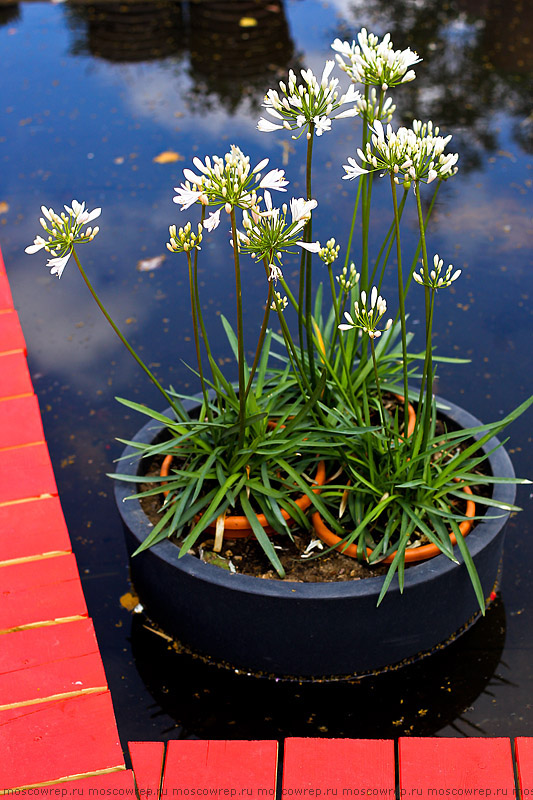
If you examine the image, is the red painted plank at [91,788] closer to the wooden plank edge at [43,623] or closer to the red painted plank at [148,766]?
the red painted plank at [148,766]

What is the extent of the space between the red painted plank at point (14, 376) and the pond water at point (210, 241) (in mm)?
461

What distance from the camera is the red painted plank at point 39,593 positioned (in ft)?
8.14

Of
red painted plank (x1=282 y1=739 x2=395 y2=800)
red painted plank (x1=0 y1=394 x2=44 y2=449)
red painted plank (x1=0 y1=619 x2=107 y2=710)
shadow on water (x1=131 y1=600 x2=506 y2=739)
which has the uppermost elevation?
red painted plank (x1=0 y1=394 x2=44 y2=449)

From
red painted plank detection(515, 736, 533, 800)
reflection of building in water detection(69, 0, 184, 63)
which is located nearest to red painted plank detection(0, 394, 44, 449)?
red painted plank detection(515, 736, 533, 800)

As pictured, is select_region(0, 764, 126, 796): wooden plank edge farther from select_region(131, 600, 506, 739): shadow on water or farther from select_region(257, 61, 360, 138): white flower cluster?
select_region(257, 61, 360, 138): white flower cluster

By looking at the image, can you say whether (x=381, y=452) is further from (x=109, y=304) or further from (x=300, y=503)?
(x=109, y=304)

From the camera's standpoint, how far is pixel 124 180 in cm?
530

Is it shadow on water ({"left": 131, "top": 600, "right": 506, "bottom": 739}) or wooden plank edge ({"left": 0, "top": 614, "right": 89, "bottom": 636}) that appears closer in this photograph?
wooden plank edge ({"left": 0, "top": 614, "right": 89, "bottom": 636})

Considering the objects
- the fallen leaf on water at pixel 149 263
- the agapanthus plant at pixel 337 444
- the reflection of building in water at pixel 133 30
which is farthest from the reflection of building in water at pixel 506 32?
the agapanthus plant at pixel 337 444

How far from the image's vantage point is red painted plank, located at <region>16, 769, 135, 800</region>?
2033mm

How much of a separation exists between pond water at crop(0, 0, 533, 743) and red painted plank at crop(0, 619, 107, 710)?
0.35 meters

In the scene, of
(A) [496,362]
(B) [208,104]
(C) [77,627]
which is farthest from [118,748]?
(B) [208,104]

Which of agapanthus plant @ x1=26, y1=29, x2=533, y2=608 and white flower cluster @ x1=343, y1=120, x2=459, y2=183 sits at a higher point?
white flower cluster @ x1=343, y1=120, x2=459, y2=183

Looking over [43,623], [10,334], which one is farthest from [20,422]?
[43,623]
